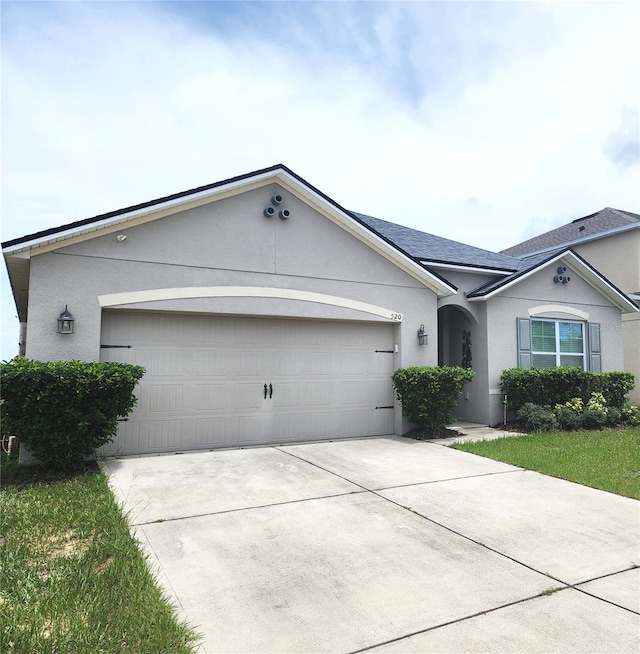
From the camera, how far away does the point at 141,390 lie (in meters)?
8.14

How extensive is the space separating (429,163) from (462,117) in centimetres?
227

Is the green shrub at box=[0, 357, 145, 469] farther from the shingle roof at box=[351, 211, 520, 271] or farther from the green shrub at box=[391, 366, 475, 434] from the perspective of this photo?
the shingle roof at box=[351, 211, 520, 271]

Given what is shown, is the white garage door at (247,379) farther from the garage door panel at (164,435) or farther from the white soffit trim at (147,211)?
the white soffit trim at (147,211)

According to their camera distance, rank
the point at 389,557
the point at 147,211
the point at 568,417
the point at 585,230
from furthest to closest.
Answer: the point at 585,230, the point at 568,417, the point at 147,211, the point at 389,557

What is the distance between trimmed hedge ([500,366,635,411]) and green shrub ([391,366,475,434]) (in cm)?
208

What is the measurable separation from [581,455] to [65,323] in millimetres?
9051

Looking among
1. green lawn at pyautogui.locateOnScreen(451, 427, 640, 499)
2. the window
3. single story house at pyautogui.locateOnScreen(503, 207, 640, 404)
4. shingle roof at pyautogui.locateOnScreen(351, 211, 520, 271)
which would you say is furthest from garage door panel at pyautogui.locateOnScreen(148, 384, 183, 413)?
single story house at pyautogui.locateOnScreen(503, 207, 640, 404)

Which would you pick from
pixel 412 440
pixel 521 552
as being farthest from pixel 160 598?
pixel 412 440

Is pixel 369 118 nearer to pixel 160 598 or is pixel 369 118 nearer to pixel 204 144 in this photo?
pixel 204 144

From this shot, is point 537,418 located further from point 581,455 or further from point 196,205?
point 196,205

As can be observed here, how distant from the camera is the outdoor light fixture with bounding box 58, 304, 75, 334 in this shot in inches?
290

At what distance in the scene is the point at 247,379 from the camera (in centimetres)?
902

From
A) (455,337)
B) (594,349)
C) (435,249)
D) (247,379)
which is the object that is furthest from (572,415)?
(247,379)

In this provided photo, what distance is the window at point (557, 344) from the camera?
12445mm
